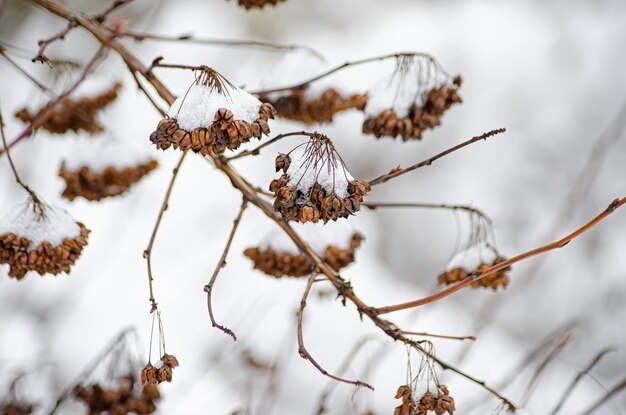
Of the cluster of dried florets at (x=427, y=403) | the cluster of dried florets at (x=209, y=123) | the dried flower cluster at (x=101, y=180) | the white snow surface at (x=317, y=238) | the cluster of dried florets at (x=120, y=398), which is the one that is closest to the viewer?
the cluster of dried florets at (x=209, y=123)

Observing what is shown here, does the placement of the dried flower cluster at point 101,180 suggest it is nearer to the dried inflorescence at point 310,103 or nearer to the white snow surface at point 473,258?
the dried inflorescence at point 310,103

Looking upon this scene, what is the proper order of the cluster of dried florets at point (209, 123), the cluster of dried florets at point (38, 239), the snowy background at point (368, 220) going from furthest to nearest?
the snowy background at point (368, 220), the cluster of dried florets at point (38, 239), the cluster of dried florets at point (209, 123)

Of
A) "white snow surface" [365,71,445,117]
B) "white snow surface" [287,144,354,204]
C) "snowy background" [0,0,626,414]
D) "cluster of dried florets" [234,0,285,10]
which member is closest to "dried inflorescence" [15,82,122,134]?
"snowy background" [0,0,626,414]

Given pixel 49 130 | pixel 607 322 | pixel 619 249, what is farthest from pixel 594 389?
Answer: pixel 49 130

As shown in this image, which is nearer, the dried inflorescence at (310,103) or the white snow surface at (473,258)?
the white snow surface at (473,258)

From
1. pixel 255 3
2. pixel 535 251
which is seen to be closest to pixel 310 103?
pixel 255 3

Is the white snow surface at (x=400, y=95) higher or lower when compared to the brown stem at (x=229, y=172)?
higher

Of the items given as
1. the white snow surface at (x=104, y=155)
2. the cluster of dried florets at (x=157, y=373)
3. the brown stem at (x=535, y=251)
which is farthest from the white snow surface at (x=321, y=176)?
the white snow surface at (x=104, y=155)
